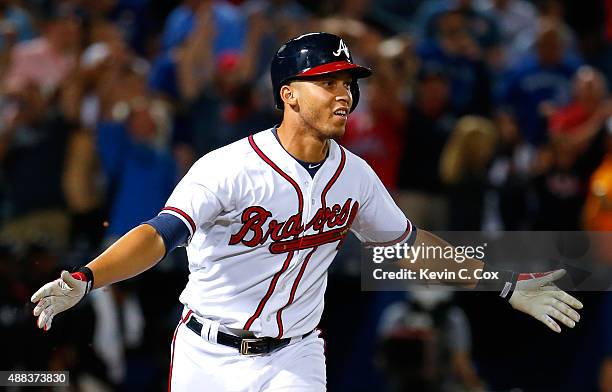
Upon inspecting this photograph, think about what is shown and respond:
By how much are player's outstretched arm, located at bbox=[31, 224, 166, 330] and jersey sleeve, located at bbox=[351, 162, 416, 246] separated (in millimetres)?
1091

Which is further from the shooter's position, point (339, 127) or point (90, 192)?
point (90, 192)

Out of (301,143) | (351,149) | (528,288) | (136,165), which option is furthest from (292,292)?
(136,165)

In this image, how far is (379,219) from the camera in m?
4.76

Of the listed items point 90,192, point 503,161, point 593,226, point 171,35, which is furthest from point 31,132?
point 593,226

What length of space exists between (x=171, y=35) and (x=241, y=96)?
1.35 m

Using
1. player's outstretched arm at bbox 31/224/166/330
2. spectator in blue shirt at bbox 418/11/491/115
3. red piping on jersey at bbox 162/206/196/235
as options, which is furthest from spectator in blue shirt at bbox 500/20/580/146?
player's outstretched arm at bbox 31/224/166/330

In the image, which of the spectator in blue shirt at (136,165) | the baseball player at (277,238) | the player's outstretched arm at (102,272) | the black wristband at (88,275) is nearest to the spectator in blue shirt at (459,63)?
the spectator in blue shirt at (136,165)

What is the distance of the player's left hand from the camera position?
4.52m

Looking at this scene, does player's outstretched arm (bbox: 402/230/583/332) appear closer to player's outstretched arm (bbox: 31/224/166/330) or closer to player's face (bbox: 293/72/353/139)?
player's face (bbox: 293/72/353/139)

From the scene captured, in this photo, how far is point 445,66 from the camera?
8.48m

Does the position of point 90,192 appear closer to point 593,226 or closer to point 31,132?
point 31,132

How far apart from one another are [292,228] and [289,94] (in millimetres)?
529

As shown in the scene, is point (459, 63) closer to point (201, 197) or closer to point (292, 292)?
point (292, 292)

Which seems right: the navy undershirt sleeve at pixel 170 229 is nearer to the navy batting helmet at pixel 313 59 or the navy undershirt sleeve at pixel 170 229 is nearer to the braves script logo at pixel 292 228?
the braves script logo at pixel 292 228
